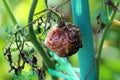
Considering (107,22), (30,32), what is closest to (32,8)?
(30,32)

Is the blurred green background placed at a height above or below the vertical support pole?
below

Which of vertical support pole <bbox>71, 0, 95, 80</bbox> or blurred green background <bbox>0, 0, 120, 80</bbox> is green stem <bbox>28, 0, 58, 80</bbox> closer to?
vertical support pole <bbox>71, 0, 95, 80</bbox>

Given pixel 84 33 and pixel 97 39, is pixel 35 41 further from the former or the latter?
pixel 97 39

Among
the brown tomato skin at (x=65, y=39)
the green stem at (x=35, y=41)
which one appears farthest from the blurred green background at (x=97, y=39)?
the brown tomato skin at (x=65, y=39)

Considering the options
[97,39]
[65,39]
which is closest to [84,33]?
[65,39]

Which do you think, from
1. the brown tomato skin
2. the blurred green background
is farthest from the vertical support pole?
the blurred green background

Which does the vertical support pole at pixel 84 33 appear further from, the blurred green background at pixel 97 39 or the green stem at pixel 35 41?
the blurred green background at pixel 97 39
